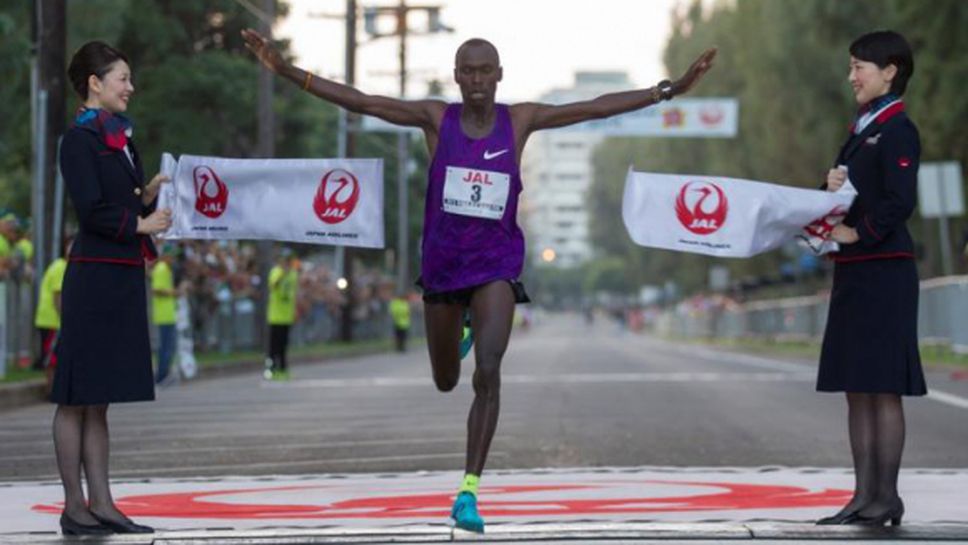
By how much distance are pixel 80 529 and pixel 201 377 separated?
21.6 metres

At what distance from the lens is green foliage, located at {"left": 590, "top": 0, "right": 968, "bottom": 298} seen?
39938mm

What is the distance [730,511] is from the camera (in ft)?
29.6

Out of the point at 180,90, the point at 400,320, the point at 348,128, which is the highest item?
the point at 180,90

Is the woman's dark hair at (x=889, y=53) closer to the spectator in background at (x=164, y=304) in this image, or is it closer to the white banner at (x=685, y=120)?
the spectator in background at (x=164, y=304)

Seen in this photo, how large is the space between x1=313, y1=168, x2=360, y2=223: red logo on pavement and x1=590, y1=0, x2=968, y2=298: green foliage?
77.6 feet

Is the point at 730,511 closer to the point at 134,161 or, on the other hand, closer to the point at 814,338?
the point at 134,161

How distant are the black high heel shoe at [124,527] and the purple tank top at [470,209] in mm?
1585

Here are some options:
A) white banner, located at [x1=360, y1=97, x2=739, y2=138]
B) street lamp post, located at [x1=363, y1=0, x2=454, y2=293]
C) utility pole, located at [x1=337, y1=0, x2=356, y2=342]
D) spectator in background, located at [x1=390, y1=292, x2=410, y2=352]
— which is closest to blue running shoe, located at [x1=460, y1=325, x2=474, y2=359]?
street lamp post, located at [x1=363, y1=0, x2=454, y2=293]

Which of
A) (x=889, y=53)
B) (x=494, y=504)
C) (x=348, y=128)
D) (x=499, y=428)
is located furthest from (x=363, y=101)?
(x=348, y=128)

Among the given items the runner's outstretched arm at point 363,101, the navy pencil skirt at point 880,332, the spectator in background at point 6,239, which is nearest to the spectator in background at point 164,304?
the spectator in background at point 6,239

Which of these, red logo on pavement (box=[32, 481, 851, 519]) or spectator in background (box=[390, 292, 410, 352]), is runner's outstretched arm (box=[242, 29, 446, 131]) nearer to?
red logo on pavement (box=[32, 481, 851, 519])

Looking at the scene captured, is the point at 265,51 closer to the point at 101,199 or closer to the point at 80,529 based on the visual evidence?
the point at 101,199

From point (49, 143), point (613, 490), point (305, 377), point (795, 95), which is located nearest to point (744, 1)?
point (795, 95)

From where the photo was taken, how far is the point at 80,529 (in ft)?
26.3
